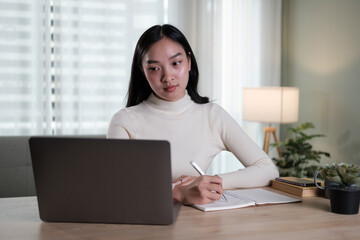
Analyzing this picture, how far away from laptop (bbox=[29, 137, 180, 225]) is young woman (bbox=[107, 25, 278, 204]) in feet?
1.76

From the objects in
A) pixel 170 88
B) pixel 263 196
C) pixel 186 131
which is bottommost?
pixel 263 196

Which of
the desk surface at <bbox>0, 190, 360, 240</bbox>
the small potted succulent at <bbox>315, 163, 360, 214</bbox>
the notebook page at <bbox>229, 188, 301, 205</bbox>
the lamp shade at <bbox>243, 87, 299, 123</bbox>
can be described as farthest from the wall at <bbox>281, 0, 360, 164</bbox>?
the desk surface at <bbox>0, 190, 360, 240</bbox>

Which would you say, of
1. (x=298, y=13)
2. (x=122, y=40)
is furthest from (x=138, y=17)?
(x=298, y=13)

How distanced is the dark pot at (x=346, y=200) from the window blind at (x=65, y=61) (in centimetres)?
261

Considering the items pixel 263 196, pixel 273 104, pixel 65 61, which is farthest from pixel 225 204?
pixel 65 61

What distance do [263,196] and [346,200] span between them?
280 millimetres

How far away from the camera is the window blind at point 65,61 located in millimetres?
3508

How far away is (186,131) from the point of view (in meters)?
1.83

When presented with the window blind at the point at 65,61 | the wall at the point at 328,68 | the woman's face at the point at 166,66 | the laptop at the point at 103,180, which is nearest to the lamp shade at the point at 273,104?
the wall at the point at 328,68

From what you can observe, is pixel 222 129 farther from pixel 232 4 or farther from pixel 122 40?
pixel 232 4

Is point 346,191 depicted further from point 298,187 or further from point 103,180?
point 103,180

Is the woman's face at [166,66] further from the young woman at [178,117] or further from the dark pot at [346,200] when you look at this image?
the dark pot at [346,200]

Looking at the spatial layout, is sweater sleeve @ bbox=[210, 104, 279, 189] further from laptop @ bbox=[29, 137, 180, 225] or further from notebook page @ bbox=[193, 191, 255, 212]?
laptop @ bbox=[29, 137, 180, 225]

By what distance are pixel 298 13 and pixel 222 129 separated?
245 centimetres
